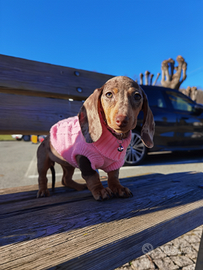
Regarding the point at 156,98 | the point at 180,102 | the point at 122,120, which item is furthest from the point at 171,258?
the point at 180,102

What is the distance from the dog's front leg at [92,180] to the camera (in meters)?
1.12

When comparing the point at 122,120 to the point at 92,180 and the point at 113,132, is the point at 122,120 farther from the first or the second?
the point at 92,180

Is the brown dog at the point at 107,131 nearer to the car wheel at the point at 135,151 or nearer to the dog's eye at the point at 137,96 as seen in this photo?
the dog's eye at the point at 137,96

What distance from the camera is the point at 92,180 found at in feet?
3.96

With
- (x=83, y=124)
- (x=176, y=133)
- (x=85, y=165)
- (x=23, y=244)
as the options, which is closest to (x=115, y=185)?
(x=85, y=165)

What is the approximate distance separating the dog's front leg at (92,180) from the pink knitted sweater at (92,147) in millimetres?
36

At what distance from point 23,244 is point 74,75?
1596 mm

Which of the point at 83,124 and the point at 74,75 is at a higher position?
the point at 74,75

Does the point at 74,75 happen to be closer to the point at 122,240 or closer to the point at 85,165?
the point at 85,165

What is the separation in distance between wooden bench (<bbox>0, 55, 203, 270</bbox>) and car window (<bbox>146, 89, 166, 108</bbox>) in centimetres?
297

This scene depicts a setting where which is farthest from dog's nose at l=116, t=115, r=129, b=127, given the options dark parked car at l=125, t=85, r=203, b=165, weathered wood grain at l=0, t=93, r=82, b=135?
dark parked car at l=125, t=85, r=203, b=165

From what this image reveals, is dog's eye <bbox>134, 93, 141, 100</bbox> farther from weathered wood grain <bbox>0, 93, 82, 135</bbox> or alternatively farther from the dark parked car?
the dark parked car

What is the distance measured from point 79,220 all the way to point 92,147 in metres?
0.48

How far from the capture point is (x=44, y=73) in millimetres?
1781
